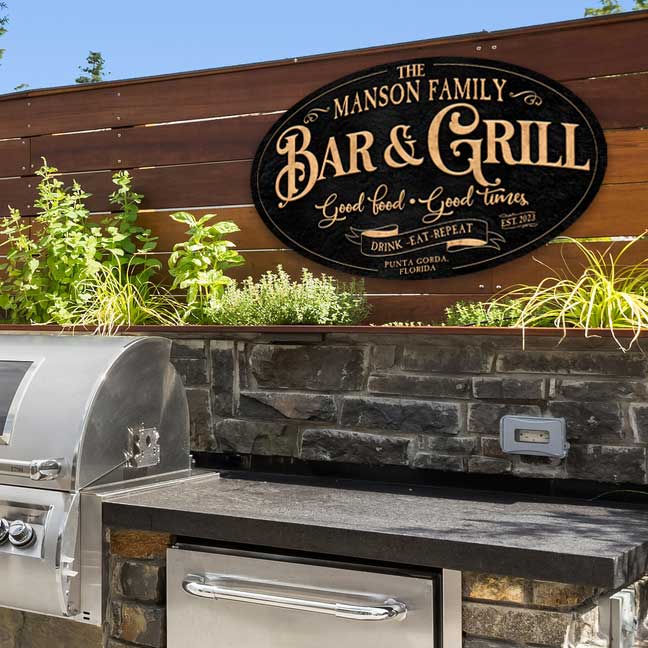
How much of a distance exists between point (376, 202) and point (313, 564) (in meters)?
1.64

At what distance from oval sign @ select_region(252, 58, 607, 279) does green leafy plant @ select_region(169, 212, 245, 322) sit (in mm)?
219

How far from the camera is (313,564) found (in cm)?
239

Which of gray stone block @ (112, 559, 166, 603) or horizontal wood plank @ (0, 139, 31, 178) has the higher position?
horizontal wood plank @ (0, 139, 31, 178)

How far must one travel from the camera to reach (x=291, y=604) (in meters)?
2.37

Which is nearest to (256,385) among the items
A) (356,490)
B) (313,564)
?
(356,490)

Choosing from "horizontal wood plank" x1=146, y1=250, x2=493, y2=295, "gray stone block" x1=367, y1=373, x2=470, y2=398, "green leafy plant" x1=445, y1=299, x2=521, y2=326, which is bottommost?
"gray stone block" x1=367, y1=373, x2=470, y2=398

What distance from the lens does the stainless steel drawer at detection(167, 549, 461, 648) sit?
2244mm

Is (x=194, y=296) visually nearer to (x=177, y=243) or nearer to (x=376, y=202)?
(x=177, y=243)

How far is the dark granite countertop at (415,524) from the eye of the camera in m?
2.12

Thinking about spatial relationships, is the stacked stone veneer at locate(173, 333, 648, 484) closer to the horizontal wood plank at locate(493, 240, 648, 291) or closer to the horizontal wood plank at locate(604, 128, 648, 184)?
the horizontal wood plank at locate(493, 240, 648, 291)

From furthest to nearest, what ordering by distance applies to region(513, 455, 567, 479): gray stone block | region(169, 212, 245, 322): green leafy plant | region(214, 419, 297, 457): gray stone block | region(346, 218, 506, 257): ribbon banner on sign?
region(169, 212, 245, 322): green leafy plant, region(214, 419, 297, 457): gray stone block, region(346, 218, 506, 257): ribbon banner on sign, region(513, 455, 567, 479): gray stone block

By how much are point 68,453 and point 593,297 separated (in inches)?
69.8

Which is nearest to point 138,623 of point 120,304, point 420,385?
point 420,385

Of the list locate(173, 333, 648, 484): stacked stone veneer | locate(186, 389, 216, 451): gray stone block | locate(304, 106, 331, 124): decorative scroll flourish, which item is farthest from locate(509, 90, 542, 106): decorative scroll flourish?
locate(186, 389, 216, 451): gray stone block
